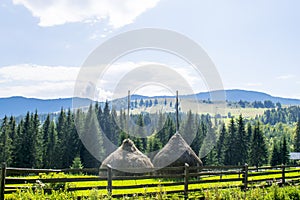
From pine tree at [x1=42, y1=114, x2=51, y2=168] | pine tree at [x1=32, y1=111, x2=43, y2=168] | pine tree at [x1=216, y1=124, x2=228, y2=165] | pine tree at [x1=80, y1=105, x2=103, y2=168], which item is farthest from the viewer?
pine tree at [x1=216, y1=124, x2=228, y2=165]

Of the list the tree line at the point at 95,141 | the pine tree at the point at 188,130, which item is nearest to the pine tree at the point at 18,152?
the tree line at the point at 95,141

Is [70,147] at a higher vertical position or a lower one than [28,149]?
higher

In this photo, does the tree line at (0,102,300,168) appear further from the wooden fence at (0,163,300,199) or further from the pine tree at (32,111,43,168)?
the wooden fence at (0,163,300,199)

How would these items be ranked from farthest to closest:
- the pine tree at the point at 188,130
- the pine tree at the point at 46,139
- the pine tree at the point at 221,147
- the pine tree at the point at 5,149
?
the pine tree at the point at 188,130 < the pine tree at the point at 221,147 < the pine tree at the point at 46,139 < the pine tree at the point at 5,149

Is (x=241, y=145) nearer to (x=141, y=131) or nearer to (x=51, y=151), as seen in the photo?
(x=141, y=131)

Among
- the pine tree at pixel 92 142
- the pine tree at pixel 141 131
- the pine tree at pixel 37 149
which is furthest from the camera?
the pine tree at pixel 141 131

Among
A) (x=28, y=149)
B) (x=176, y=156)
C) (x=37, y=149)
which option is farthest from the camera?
(x=37, y=149)

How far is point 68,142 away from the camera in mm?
43688

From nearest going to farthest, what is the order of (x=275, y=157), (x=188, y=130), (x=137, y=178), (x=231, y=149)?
(x=137, y=178) < (x=231, y=149) < (x=188, y=130) < (x=275, y=157)

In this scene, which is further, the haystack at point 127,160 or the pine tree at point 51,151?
the pine tree at point 51,151

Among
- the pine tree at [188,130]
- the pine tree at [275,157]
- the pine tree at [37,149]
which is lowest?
the pine tree at [275,157]

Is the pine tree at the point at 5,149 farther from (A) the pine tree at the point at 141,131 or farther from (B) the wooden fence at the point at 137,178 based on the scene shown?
(B) the wooden fence at the point at 137,178

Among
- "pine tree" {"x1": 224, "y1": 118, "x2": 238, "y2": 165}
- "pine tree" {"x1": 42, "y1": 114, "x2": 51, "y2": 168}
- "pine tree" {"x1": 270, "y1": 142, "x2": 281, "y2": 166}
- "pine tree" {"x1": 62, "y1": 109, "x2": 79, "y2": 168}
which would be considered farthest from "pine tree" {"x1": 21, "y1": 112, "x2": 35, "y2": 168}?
"pine tree" {"x1": 270, "y1": 142, "x2": 281, "y2": 166}

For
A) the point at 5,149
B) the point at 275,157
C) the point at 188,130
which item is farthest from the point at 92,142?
the point at 275,157
